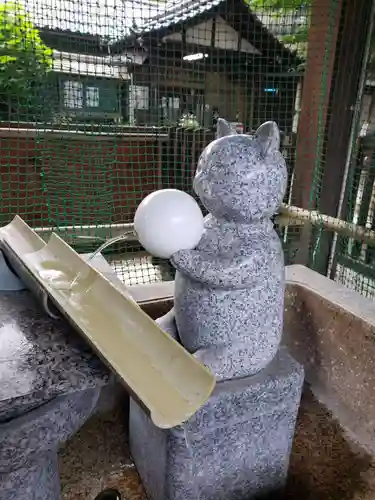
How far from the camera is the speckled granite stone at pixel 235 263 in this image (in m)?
0.98

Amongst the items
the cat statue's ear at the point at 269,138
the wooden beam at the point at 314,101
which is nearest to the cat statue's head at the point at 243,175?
the cat statue's ear at the point at 269,138

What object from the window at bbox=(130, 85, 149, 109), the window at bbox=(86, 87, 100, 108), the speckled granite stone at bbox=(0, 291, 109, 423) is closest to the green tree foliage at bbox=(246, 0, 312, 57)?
the window at bbox=(130, 85, 149, 109)

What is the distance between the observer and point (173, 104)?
11.8 ft

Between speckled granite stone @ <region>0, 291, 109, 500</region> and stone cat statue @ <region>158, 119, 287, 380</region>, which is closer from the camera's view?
speckled granite stone @ <region>0, 291, 109, 500</region>

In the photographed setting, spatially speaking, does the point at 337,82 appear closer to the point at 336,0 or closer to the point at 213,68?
the point at 336,0

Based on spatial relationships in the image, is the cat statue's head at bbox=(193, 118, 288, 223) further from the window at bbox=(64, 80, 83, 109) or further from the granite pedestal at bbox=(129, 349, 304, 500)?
the window at bbox=(64, 80, 83, 109)

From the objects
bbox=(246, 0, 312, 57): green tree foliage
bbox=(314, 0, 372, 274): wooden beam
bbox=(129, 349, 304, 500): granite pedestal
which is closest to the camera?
bbox=(129, 349, 304, 500): granite pedestal

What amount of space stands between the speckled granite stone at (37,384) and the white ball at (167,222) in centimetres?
28

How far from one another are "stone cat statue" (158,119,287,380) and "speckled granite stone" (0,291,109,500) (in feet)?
1.22

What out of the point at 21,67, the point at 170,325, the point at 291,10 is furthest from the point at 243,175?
the point at 21,67

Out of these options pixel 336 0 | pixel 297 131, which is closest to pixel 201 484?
pixel 297 131

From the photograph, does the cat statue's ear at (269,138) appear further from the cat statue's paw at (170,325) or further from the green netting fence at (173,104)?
the green netting fence at (173,104)

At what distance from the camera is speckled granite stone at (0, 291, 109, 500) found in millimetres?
558

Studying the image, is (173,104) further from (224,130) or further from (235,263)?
(235,263)
